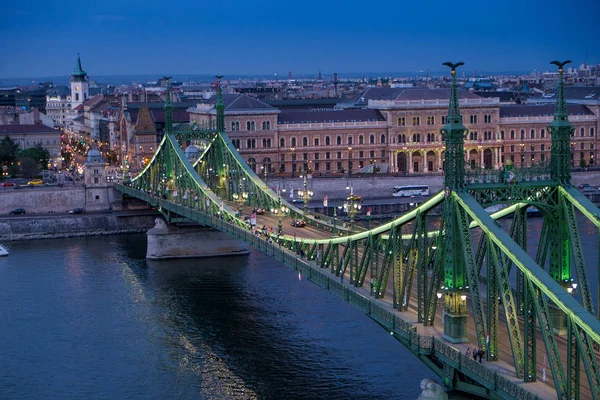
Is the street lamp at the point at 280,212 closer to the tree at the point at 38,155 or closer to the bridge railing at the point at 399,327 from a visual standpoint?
the bridge railing at the point at 399,327

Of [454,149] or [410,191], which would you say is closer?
[454,149]

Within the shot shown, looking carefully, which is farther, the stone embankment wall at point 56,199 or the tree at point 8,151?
the tree at point 8,151

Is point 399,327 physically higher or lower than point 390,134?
lower

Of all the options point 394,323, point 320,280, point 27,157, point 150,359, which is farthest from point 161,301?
point 27,157

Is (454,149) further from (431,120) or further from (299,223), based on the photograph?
(431,120)

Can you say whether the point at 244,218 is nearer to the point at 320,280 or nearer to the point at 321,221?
the point at 321,221

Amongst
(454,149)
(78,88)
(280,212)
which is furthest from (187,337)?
(78,88)

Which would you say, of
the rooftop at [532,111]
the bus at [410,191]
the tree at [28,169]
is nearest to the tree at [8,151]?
the tree at [28,169]
